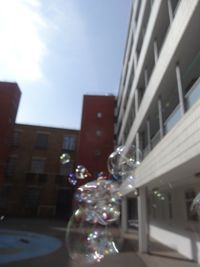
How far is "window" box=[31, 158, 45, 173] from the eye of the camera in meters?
31.6

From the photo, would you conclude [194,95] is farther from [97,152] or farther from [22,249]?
[97,152]

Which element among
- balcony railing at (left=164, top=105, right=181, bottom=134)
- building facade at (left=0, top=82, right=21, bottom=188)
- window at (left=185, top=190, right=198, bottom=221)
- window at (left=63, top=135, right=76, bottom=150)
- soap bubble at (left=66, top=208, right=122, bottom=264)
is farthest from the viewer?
window at (left=63, top=135, right=76, bottom=150)

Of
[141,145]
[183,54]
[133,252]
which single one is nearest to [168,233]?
[133,252]

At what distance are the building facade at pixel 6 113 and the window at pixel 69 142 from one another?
31.3ft

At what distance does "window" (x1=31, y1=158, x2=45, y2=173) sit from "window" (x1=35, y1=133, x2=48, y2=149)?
6.89 ft

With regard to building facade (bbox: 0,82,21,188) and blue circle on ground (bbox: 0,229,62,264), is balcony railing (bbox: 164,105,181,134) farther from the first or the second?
building facade (bbox: 0,82,21,188)

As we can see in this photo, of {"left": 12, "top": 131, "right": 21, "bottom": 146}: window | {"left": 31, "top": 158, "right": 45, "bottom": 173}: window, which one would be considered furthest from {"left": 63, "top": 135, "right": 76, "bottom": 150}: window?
{"left": 12, "top": 131, "right": 21, "bottom": 146}: window

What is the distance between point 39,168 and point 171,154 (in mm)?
27788

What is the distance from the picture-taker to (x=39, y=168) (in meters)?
31.8

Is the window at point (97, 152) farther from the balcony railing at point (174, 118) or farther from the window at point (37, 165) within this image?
the balcony railing at point (174, 118)

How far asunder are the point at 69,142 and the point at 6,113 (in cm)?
1144

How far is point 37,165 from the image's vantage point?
3194cm

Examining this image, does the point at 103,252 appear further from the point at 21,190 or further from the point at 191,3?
the point at 21,190

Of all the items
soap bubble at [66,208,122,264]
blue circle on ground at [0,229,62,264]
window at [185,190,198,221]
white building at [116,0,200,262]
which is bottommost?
blue circle on ground at [0,229,62,264]
